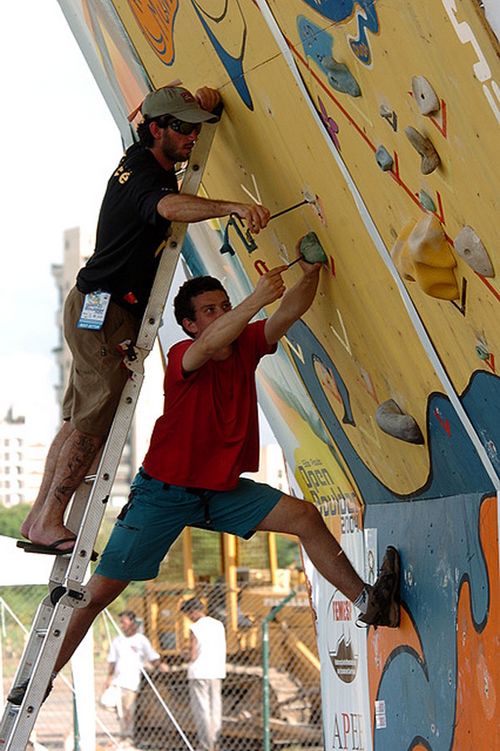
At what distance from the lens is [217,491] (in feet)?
16.4

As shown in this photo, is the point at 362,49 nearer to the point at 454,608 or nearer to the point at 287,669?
the point at 454,608

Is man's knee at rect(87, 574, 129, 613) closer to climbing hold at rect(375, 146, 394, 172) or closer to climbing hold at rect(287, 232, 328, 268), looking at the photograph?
climbing hold at rect(287, 232, 328, 268)

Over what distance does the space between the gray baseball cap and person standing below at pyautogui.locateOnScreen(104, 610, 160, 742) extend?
8.99 metres

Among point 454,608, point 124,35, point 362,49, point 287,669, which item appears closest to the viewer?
point 362,49

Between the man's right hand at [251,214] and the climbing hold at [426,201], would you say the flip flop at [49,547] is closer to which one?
the man's right hand at [251,214]

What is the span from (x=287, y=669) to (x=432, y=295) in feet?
40.1

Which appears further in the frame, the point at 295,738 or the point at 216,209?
the point at 295,738

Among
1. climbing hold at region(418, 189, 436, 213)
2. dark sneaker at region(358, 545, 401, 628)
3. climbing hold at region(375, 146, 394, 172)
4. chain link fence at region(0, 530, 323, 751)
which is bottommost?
chain link fence at region(0, 530, 323, 751)

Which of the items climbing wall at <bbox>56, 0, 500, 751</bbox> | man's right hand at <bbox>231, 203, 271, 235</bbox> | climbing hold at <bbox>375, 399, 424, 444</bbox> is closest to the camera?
A: climbing wall at <bbox>56, 0, 500, 751</bbox>

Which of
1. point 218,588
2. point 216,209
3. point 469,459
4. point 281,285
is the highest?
point 216,209

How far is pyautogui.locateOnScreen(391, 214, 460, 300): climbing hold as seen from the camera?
136 inches

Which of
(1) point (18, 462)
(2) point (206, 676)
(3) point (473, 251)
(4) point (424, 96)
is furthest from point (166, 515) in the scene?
(1) point (18, 462)

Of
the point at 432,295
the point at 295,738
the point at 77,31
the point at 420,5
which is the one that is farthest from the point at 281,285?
the point at 295,738

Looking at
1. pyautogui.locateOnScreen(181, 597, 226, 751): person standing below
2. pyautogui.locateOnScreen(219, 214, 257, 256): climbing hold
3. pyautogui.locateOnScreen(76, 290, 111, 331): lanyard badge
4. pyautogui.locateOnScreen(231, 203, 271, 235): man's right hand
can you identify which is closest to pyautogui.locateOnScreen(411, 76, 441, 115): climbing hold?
pyautogui.locateOnScreen(231, 203, 271, 235): man's right hand
